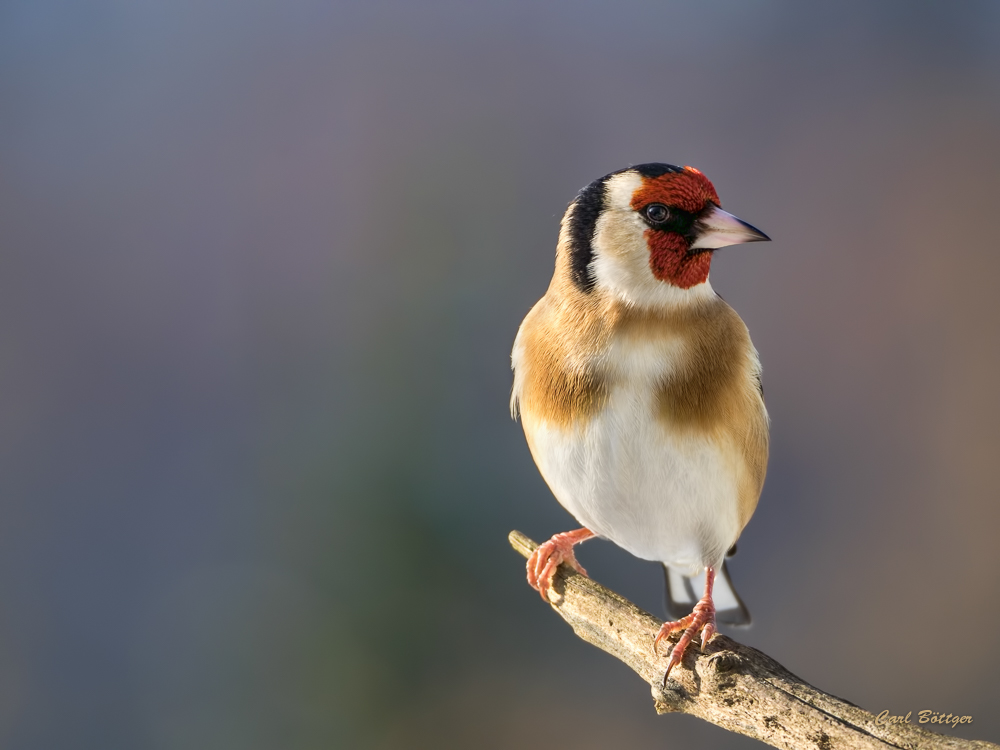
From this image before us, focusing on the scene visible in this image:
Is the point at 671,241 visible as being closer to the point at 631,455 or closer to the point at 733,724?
the point at 631,455

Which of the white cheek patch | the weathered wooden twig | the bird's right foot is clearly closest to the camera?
the weathered wooden twig

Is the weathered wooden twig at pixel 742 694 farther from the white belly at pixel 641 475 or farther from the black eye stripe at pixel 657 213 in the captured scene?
the black eye stripe at pixel 657 213

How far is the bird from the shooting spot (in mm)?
1085

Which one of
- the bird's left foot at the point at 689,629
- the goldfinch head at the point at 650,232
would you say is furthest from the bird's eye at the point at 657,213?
the bird's left foot at the point at 689,629

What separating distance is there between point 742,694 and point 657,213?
60cm

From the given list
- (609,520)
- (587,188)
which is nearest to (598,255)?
(587,188)

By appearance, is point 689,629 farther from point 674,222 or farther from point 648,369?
point 674,222

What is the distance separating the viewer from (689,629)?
1164 millimetres

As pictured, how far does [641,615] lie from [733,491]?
23cm

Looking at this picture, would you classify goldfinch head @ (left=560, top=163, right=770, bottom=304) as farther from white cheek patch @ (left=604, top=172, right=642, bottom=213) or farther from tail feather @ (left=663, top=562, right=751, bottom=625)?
tail feather @ (left=663, top=562, right=751, bottom=625)

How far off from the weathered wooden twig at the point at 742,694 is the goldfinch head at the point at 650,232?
0.46 m

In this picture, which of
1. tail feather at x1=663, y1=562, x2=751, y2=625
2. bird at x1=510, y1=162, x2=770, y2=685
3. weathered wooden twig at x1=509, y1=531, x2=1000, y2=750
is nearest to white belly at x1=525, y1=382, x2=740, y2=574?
bird at x1=510, y1=162, x2=770, y2=685

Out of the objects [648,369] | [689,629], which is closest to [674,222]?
[648,369]

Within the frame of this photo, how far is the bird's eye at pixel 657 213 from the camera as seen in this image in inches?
42.2
